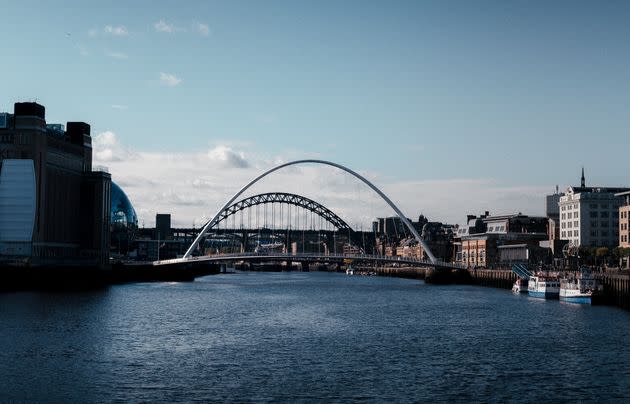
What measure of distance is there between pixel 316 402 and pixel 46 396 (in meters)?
12.2

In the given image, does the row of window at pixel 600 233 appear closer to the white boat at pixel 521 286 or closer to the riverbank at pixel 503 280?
the riverbank at pixel 503 280

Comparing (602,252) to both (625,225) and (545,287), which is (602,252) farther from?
(545,287)

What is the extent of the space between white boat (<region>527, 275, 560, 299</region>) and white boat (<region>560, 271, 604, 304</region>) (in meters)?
4.78

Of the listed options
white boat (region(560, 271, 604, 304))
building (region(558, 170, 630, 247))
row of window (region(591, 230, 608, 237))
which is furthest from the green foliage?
white boat (region(560, 271, 604, 304))

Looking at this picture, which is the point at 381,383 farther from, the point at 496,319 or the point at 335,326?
the point at 496,319

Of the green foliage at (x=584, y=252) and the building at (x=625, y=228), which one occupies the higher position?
the building at (x=625, y=228)

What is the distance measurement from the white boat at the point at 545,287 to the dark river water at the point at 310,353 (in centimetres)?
1640

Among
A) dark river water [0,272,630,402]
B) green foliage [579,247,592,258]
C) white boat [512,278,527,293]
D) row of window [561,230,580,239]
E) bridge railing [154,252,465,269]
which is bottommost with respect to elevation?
dark river water [0,272,630,402]

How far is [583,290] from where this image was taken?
305ft

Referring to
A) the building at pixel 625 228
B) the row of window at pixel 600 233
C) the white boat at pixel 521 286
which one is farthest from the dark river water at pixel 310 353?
the row of window at pixel 600 233

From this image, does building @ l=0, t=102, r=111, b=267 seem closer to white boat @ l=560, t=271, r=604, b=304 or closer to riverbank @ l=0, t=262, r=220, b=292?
riverbank @ l=0, t=262, r=220, b=292

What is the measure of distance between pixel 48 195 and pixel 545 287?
81801 millimetres

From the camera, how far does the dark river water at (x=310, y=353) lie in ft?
134

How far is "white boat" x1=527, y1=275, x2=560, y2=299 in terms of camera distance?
105188 mm
